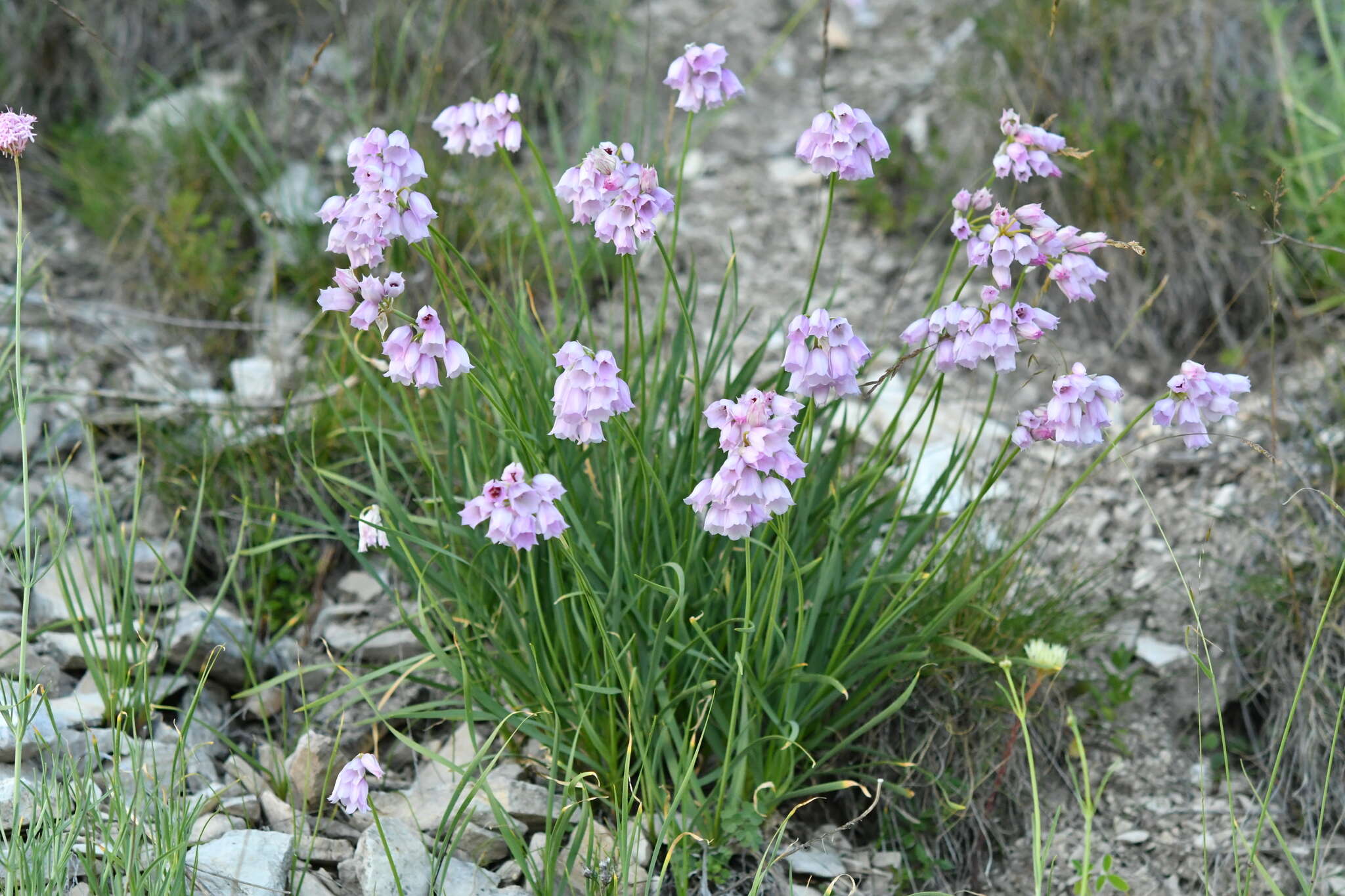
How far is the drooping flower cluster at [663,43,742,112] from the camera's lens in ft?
6.00

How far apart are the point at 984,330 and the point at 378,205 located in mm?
876

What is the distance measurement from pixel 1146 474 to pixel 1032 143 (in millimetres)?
1600

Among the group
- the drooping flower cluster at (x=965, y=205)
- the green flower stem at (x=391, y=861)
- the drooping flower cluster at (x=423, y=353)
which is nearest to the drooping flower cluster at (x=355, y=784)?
the green flower stem at (x=391, y=861)

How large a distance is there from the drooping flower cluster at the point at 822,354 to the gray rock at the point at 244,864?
113 cm

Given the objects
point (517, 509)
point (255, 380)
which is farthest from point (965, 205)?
point (255, 380)

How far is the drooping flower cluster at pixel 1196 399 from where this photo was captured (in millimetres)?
1613

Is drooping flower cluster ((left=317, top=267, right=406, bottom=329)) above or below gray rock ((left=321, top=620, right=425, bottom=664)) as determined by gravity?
above

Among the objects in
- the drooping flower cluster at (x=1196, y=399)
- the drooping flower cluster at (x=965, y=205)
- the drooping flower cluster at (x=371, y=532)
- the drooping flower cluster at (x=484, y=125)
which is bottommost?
the drooping flower cluster at (x=371, y=532)

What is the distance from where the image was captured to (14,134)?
5.62ft

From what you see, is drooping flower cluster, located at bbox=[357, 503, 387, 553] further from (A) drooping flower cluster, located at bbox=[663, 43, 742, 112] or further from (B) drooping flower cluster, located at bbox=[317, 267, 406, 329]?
(A) drooping flower cluster, located at bbox=[663, 43, 742, 112]

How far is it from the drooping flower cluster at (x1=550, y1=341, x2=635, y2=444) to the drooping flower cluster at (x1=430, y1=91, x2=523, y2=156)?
1.67 ft

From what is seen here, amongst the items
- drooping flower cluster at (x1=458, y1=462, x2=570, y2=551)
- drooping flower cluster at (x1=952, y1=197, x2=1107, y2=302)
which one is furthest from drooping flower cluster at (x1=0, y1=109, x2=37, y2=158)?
drooping flower cluster at (x1=952, y1=197, x2=1107, y2=302)

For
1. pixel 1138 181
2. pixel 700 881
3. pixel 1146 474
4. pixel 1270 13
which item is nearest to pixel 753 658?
pixel 700 881

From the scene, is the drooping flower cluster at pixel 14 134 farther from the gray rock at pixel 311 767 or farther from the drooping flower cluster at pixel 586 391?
the gray rock at pixel 311 767
